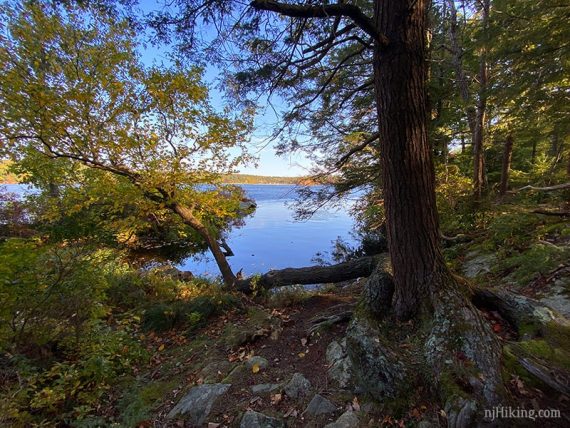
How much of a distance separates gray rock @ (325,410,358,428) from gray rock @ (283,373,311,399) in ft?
1.40

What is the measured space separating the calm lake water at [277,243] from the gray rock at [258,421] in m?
4.40

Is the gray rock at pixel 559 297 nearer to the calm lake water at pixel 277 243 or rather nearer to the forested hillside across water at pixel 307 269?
the forested hillside across water at pixel 307 269

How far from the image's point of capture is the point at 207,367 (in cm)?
326

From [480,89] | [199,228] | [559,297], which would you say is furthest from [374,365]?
[480,89]

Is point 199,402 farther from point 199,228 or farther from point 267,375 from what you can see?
point 199,228

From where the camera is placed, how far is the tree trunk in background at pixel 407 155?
7.72 ft

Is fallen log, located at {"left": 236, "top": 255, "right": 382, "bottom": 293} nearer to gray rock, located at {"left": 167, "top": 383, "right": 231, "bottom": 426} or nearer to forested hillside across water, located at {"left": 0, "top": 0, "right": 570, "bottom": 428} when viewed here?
forested hillside across water, located at {"left": 0, "top": 0, "right": 570, "bottom": 428}

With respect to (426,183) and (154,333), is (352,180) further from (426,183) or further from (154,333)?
(154,333)

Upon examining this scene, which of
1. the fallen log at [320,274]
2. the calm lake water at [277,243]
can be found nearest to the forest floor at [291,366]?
the fallen log at [320,274]

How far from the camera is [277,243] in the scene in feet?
39.9

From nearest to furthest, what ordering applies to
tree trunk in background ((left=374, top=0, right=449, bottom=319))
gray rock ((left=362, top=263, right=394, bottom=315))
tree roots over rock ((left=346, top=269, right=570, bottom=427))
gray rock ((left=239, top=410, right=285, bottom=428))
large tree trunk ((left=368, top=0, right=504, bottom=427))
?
1. tree roots over rock ((left=346, top=269, right=570, bottom=427))
2. large tree trunk ((left=368, top=0, right=504, bottom=427))
3. gray rock ((left=239, top=410, right=285, bottom=428))
4. tree trunk in background ((left=374, top=0, right=449, bottom=319))
5. gray rock ((left=362, top=263, right=394, bottom=315))

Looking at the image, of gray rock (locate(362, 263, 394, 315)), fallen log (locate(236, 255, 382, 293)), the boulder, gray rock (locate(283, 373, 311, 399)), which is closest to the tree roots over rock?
gray rock (locate(362, 263, 394, 315))

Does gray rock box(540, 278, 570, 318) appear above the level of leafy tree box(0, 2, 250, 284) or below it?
below

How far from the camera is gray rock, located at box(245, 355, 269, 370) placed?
303 centimetres
